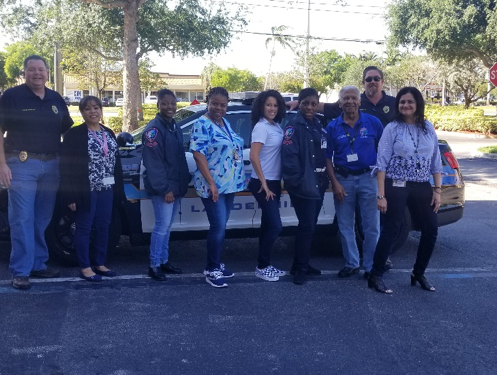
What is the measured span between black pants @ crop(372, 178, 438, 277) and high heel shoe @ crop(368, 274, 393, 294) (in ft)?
0.15

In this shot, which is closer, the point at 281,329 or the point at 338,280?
the point at 281,329

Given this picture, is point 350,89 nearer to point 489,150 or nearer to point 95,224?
point 95,224

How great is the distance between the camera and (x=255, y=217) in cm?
588

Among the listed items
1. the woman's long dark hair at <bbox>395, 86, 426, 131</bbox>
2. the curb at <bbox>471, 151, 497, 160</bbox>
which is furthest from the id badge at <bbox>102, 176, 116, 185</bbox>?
the curb at <bbox>471, 151, 497, 160</bbox>

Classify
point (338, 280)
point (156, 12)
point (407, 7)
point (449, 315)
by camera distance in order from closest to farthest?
point (449, 315) < point (338, 280) < point (156, 12) < point (407, 7)

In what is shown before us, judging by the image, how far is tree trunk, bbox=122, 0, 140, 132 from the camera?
1956cm

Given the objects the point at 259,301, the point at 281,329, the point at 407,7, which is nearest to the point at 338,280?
the point at 259,301

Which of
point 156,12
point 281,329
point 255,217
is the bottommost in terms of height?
point 281,329

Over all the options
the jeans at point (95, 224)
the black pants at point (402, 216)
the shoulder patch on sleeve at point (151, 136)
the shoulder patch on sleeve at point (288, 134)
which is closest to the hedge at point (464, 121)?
the black pants at point (402, 216)

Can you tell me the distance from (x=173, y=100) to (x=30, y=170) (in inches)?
52.7

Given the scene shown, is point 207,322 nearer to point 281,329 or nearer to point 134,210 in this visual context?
point 281,329

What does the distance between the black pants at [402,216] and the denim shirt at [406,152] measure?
90 millimetres

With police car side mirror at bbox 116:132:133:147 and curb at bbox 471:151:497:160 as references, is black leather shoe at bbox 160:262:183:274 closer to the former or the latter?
police car side mirror at bbox 116:132:133:147

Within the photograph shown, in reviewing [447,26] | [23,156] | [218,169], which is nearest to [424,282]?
[218,169]
